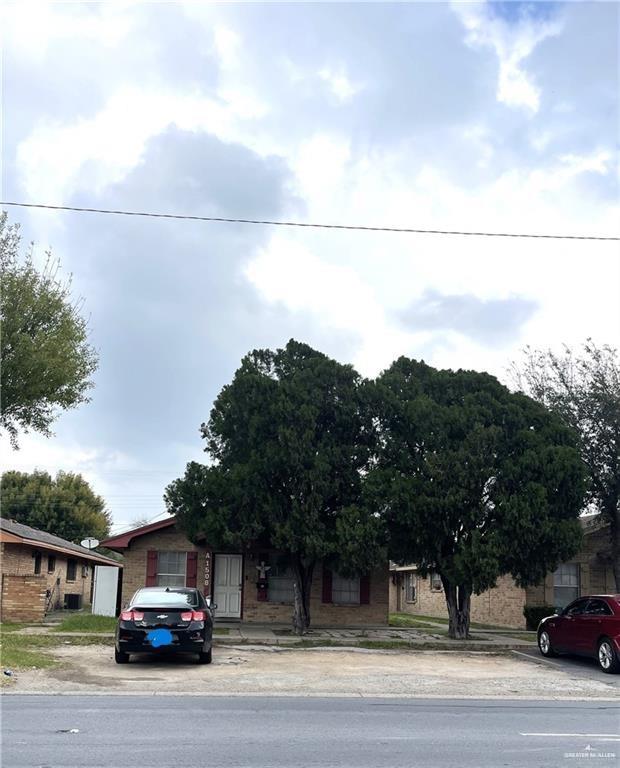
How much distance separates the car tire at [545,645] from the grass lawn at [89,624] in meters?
11.2

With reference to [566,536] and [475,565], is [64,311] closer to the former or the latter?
[475,565]

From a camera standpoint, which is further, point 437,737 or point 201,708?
point 201,708

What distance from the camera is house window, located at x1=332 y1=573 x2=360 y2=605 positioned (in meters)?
27.5

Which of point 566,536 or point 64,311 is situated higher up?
point 64,311

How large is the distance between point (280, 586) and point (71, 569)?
1485cm

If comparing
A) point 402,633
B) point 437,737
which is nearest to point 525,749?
point 437,737

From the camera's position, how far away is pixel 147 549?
91.1 feet

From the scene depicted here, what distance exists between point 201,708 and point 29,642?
32.7 feet

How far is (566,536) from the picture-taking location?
21.8 meters

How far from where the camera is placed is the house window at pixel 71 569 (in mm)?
37969

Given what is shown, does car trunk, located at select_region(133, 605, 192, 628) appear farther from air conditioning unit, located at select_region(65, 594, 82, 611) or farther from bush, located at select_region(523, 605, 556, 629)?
air conditioning unit, located at select_region(65, 594, 82, 611)

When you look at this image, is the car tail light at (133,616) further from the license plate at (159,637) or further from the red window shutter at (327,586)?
the red window shutter at (327,586)

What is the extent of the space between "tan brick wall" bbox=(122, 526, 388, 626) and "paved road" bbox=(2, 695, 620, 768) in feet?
48.6

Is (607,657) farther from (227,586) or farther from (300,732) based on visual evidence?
(227,586)
